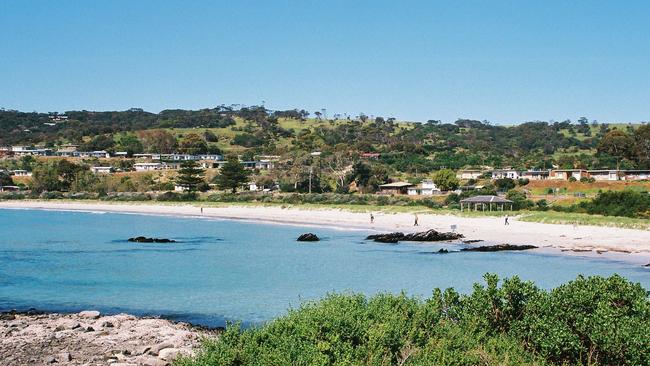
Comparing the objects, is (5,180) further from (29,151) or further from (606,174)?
(606,174)

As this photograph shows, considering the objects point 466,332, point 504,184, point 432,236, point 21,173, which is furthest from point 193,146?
point 466,332

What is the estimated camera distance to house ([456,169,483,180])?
88512mm

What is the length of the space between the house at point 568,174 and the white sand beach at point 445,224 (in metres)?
31.3

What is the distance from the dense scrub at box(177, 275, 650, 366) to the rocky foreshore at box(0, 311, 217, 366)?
2346 millimetres

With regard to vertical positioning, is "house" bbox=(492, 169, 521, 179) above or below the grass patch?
above

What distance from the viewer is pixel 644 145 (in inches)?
3679

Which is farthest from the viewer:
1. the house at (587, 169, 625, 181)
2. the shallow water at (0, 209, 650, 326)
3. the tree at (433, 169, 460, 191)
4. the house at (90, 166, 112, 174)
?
the house at (90, 166, 112, 174)

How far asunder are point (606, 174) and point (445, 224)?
1607 inches

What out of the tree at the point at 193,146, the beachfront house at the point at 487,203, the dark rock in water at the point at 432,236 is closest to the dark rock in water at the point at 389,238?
the dark rock in water at the point at 432,236

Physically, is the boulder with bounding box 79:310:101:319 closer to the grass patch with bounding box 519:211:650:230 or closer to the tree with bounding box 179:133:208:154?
the grass patch with bounding box 519:211:650:230

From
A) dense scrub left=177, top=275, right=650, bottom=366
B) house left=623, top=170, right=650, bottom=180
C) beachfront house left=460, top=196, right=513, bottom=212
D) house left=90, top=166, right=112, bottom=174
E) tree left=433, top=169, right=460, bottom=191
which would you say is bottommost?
dense scrub left=177, top=275, right=650, bottom=366

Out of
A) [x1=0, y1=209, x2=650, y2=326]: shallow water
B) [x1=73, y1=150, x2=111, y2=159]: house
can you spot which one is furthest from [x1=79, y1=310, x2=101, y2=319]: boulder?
[x1=73, y1=150, x2=111, y2=159]: house

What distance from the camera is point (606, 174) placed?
81688 millimetres

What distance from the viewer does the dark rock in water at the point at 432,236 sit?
4153 centimetres
